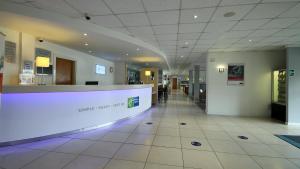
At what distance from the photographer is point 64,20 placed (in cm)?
385

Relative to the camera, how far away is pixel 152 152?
123 inches

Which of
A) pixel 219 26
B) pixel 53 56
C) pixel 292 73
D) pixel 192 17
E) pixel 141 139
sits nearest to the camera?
pixel 192 17

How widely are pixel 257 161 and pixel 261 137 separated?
5.59 ft

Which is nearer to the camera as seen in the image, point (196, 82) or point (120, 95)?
point (120, 95)

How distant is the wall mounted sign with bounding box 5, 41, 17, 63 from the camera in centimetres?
423

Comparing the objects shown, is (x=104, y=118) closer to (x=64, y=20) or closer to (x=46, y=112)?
(x=46, y=112)

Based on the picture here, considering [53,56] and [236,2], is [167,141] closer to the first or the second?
[236,2]

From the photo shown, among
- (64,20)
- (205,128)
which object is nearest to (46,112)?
(64,20)

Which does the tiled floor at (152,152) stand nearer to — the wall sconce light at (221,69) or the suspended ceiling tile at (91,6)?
the suspended ceiling tile at (91,6)

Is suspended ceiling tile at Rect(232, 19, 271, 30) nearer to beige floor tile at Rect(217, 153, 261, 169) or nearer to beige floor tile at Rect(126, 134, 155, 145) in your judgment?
beige floor tile at Rect(217, 153, 261, 169)

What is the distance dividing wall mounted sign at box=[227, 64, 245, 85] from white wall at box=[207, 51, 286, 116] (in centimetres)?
16

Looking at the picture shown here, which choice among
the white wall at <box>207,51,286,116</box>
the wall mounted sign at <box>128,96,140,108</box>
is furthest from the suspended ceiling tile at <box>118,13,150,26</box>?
the white wall at <box>207,51,286,116</box>

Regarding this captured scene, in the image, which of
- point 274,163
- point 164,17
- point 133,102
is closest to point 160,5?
point 164,17

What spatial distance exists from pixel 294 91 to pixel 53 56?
8.81 m
